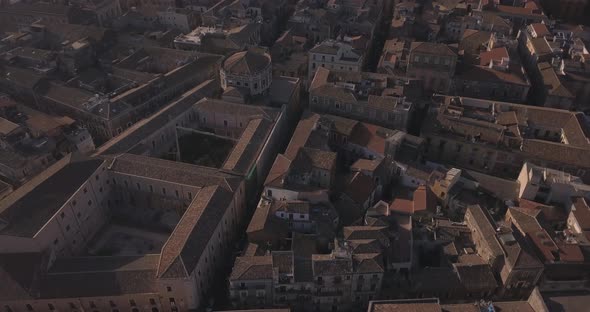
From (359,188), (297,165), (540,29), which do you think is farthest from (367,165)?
(540,29)

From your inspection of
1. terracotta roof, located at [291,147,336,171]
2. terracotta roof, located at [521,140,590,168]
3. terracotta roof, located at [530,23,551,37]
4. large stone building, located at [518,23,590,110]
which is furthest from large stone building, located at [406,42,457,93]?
terracotta roof, located at [291,147,336,171]

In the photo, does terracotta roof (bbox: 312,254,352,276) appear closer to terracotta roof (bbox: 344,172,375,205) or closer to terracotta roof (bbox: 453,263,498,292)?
terracotta roof (bbox: 344,172,375,205)

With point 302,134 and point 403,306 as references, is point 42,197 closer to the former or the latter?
point 302,134

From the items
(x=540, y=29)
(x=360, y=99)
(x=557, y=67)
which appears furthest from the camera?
(x=540, y=29)

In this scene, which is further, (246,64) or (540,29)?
(540,29)

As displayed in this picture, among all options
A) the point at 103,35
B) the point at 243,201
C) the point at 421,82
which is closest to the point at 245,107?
the point at 243,201

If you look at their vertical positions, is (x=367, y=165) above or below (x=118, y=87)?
above

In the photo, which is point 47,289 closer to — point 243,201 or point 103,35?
point 243,201

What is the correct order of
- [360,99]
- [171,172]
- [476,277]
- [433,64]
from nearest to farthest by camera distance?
[476,277], [171,172], [360,99], [433,64]
